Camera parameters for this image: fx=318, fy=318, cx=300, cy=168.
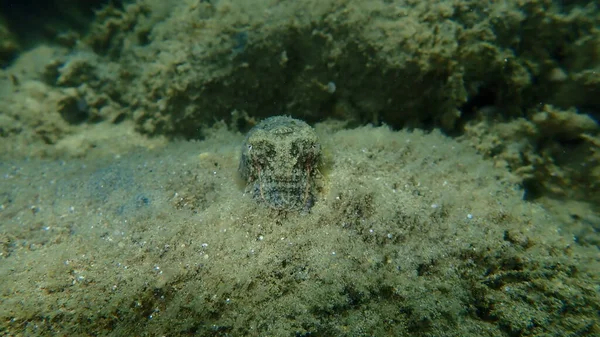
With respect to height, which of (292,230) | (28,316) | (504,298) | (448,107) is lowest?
(504,298)

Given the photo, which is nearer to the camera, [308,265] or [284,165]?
[308,265]

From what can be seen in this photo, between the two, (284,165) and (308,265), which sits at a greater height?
(284,165)

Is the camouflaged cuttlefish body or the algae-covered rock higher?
the camouflaged cuttlefish body

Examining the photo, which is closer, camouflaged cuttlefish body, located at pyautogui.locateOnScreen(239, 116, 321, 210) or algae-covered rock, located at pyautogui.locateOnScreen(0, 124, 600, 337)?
algae-covered rock, located at pyautogui.locateOnScreen(0, 124, 600, 337)

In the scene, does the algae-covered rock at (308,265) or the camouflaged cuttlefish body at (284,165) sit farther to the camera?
the camouflaged cuttlefish body at (284,165)

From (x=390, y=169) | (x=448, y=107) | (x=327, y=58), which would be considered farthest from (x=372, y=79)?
(x=390, y=169)

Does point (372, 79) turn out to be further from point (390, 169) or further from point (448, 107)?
point (390, 169)

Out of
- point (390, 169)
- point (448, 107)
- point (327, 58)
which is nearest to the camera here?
point (390, 169)

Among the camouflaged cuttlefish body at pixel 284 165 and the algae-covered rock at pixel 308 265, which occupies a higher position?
the camouflaged cuttlefish body at pixel 284 165
